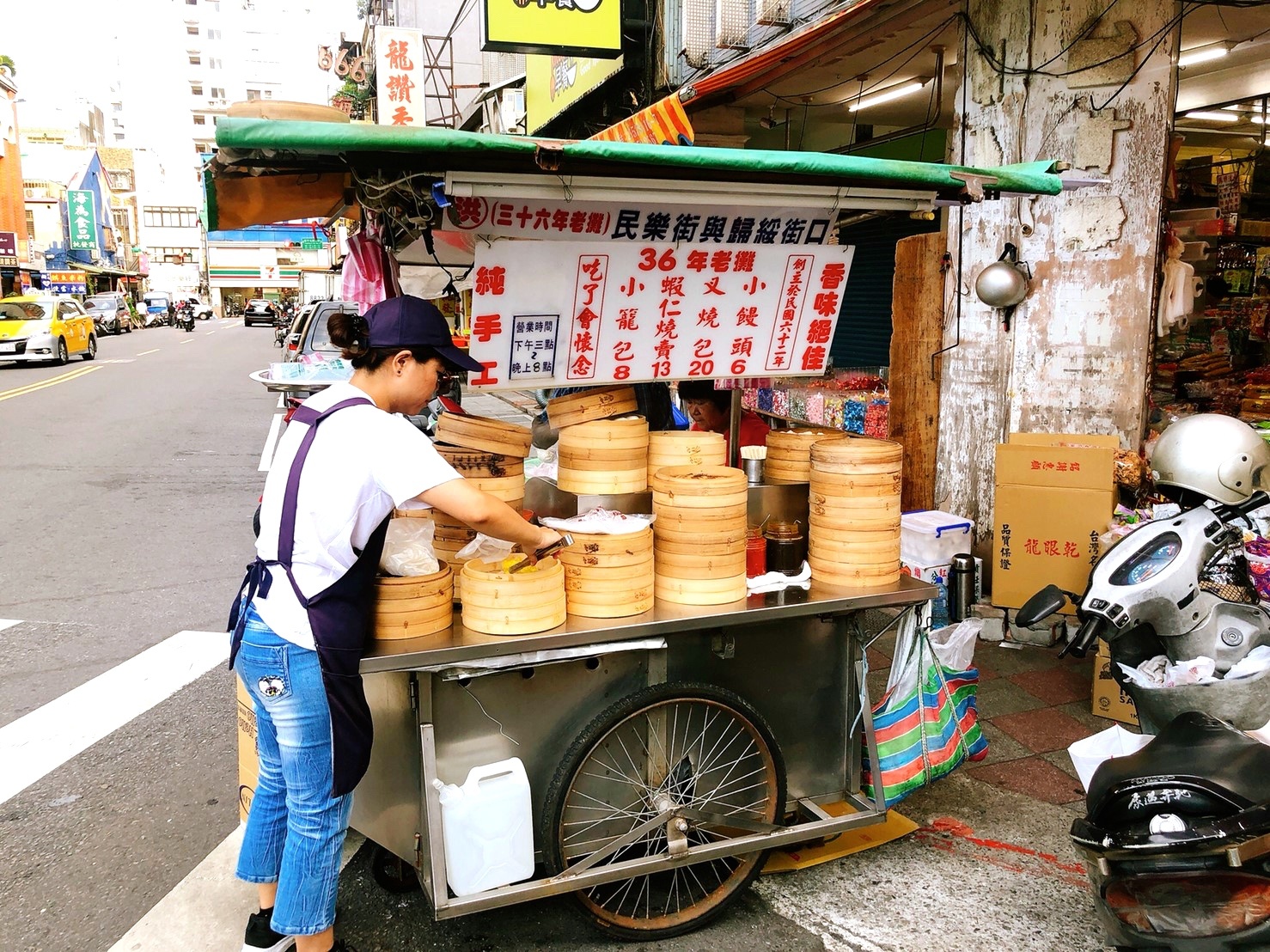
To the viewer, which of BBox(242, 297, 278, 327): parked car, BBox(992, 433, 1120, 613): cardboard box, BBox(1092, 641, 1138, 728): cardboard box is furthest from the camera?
BBox(242, 297, 278, 327): parked car

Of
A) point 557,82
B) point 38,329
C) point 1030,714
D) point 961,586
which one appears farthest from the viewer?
point 38,329

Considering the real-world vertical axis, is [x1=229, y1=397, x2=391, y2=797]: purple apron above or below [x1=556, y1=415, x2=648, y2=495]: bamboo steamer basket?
below

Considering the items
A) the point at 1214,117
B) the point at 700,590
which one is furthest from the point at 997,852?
the point at 1214,117

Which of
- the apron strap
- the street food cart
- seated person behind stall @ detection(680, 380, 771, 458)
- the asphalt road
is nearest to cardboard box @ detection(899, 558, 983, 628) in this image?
seated person behind stall @ detection(680, 380, 771, 458)

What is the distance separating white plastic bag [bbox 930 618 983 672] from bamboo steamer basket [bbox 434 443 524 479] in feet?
5.94

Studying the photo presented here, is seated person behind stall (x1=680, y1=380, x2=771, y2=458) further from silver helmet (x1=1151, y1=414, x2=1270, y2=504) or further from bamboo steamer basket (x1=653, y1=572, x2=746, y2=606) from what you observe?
silver helmet (x1=1151, y1=414, x2=1270, y2=504)

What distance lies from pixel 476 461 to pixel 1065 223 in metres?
4.36

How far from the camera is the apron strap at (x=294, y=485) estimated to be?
2.57m

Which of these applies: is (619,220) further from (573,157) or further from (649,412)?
(649,412)

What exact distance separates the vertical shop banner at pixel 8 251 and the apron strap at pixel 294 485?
42.3m

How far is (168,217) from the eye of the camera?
3071 inches

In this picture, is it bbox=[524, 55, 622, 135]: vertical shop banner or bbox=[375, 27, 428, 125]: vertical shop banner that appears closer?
bbox=[524, 55, 622, 135]: vertical shop banner

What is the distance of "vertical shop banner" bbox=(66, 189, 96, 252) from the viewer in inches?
2243

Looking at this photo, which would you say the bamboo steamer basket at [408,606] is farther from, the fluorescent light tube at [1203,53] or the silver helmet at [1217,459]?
the fluorescent light tube at [1203,53]
